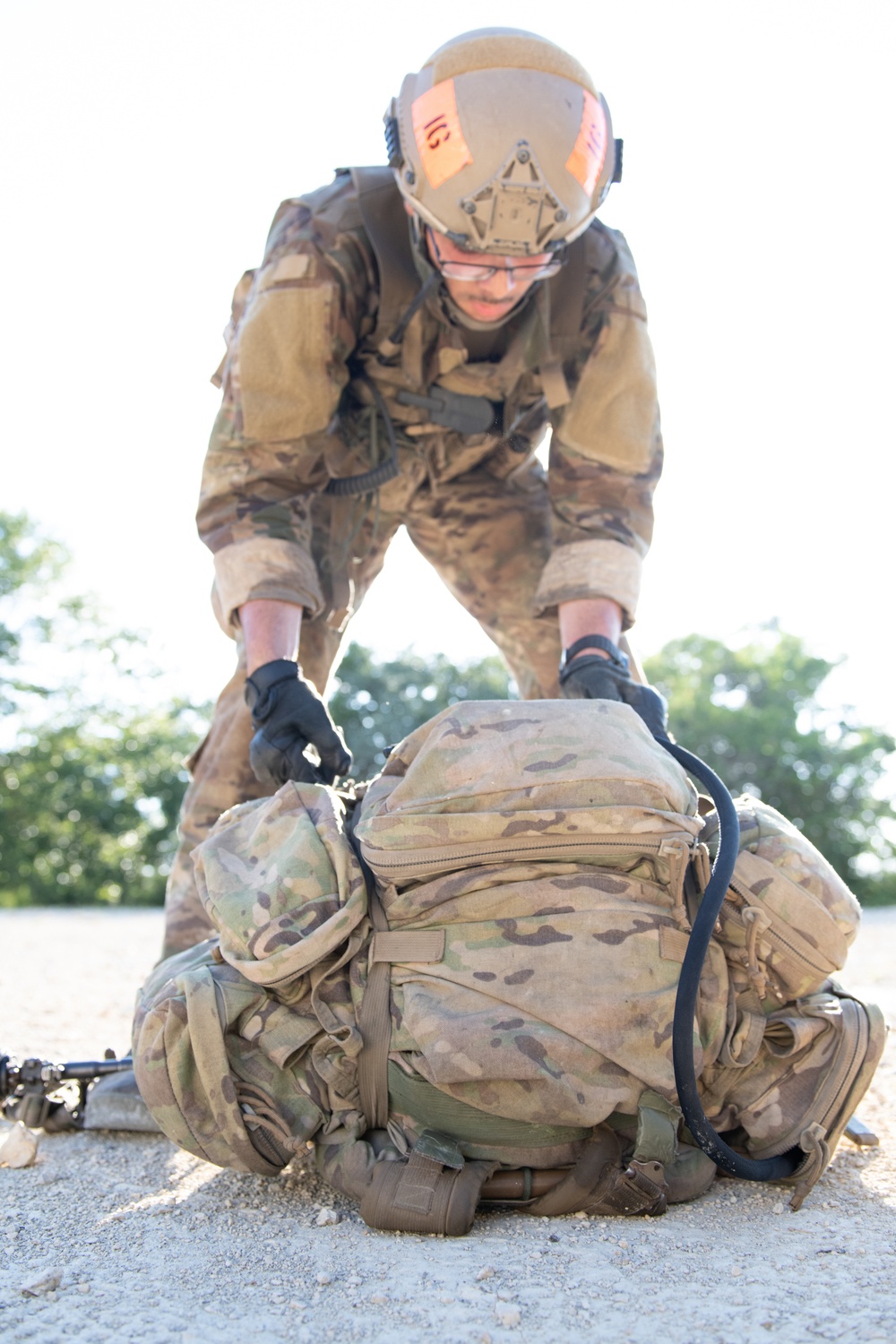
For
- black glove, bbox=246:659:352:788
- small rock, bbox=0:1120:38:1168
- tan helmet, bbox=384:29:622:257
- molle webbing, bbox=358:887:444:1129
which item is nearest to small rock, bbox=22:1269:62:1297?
molle webbing, bbox=358:887:444:1129

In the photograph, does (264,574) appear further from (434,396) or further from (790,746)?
(790,746)

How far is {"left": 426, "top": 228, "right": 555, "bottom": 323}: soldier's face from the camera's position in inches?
122

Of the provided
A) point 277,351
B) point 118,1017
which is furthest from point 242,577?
point 118,1017

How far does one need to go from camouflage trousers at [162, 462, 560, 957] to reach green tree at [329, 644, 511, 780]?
6100 millimetres

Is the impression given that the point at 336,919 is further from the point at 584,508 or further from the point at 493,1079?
the point at 584,508

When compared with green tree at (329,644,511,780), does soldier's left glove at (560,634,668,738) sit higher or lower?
higher

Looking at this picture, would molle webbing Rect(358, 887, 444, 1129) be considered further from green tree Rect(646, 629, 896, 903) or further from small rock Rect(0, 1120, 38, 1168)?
green tree Rect(646, 629, 896, 903)

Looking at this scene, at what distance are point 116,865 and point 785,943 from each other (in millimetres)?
14446

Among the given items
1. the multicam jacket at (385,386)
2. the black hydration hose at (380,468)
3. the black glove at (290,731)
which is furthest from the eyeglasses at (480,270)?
the black glove at (290,731)

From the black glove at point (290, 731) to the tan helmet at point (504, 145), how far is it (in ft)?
4.09

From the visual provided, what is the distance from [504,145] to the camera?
300cm

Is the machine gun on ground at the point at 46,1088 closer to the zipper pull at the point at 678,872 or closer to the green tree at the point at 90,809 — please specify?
the zipper pull at the point at 678,872

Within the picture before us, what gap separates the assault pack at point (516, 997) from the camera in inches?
78.7

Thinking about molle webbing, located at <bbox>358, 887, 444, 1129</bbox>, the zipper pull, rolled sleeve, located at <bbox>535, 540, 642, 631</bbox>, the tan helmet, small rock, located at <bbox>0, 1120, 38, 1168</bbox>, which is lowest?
small rock, located at <bbox>0, 1120, 38, 1168</bbox>
